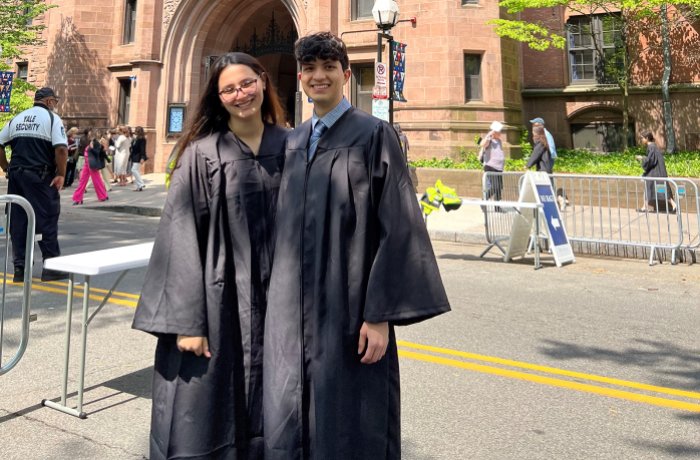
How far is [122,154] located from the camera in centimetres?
2106

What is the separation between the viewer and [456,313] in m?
5.95

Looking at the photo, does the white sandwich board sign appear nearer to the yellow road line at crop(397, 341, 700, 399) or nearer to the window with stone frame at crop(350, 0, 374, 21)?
the yellow road line at crop(397, 341, 700, 399)

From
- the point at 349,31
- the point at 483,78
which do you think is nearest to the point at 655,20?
the point at 483,78

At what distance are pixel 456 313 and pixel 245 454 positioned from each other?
13.4 feet

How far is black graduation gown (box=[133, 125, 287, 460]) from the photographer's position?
207cm

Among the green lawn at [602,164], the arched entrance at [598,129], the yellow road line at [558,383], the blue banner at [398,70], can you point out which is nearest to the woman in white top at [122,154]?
the green lawn at [602,164]

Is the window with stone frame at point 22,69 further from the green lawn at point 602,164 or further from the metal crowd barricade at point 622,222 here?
the metal crowd barricade at point 622,222

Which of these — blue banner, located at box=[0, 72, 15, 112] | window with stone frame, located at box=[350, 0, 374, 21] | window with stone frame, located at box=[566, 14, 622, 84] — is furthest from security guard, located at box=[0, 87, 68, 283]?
window with stone frame, located at box=[566, 14, 622, 84]

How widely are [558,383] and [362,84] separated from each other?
18260mm

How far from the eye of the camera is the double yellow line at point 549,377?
3.79m

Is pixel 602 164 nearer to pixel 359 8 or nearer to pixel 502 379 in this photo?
pixel 359 8

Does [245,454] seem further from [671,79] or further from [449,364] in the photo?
[671,79]

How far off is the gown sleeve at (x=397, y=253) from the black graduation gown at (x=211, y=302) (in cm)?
45

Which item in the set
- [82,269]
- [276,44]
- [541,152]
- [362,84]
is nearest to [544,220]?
[541,152]
